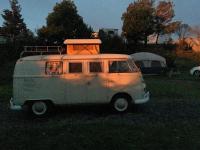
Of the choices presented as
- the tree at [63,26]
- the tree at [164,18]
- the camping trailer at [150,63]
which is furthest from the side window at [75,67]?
the tree at [164,18]

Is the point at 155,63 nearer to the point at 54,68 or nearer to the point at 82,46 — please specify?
the point at 82,46

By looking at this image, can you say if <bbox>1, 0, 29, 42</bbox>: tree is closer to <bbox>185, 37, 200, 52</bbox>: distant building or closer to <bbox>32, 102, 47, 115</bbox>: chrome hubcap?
<bbox>185, 37, 200, 52</bbox>: distant building

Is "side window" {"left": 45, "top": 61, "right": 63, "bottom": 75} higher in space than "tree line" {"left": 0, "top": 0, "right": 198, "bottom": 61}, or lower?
lower

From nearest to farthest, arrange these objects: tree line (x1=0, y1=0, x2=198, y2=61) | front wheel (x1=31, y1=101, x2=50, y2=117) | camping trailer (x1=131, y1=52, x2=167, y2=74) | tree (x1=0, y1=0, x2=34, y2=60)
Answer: front wheel (x1=31, y1=101, x2=50, y2=117), camping trailer (x1=131, y1=52, x2=167, y2=74), tree line (x1=0, y1=0, x2=198, y2=61), tree (x1=0, y1=0, x2=34, y2=60)

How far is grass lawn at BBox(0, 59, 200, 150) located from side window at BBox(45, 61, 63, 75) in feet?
4.94

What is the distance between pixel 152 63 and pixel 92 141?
121ft

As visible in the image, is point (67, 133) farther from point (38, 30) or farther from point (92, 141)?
point (38, 30)

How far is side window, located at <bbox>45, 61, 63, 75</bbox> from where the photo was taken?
15.3 m

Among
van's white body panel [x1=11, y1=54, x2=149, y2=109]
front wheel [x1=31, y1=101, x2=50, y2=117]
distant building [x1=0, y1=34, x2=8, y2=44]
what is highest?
distant building [x1=0, y1=34, x2=8, y2=44]

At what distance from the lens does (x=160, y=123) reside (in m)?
12.6

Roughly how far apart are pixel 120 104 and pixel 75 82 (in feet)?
5.87

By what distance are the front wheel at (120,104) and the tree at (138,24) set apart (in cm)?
4821

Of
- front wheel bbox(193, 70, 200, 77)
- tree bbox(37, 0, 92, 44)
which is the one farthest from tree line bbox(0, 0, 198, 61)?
front wheel bbox(193, 70, 200, 77)

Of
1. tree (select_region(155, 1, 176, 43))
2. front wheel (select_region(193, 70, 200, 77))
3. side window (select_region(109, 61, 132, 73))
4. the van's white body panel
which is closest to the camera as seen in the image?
the van's white body panel
